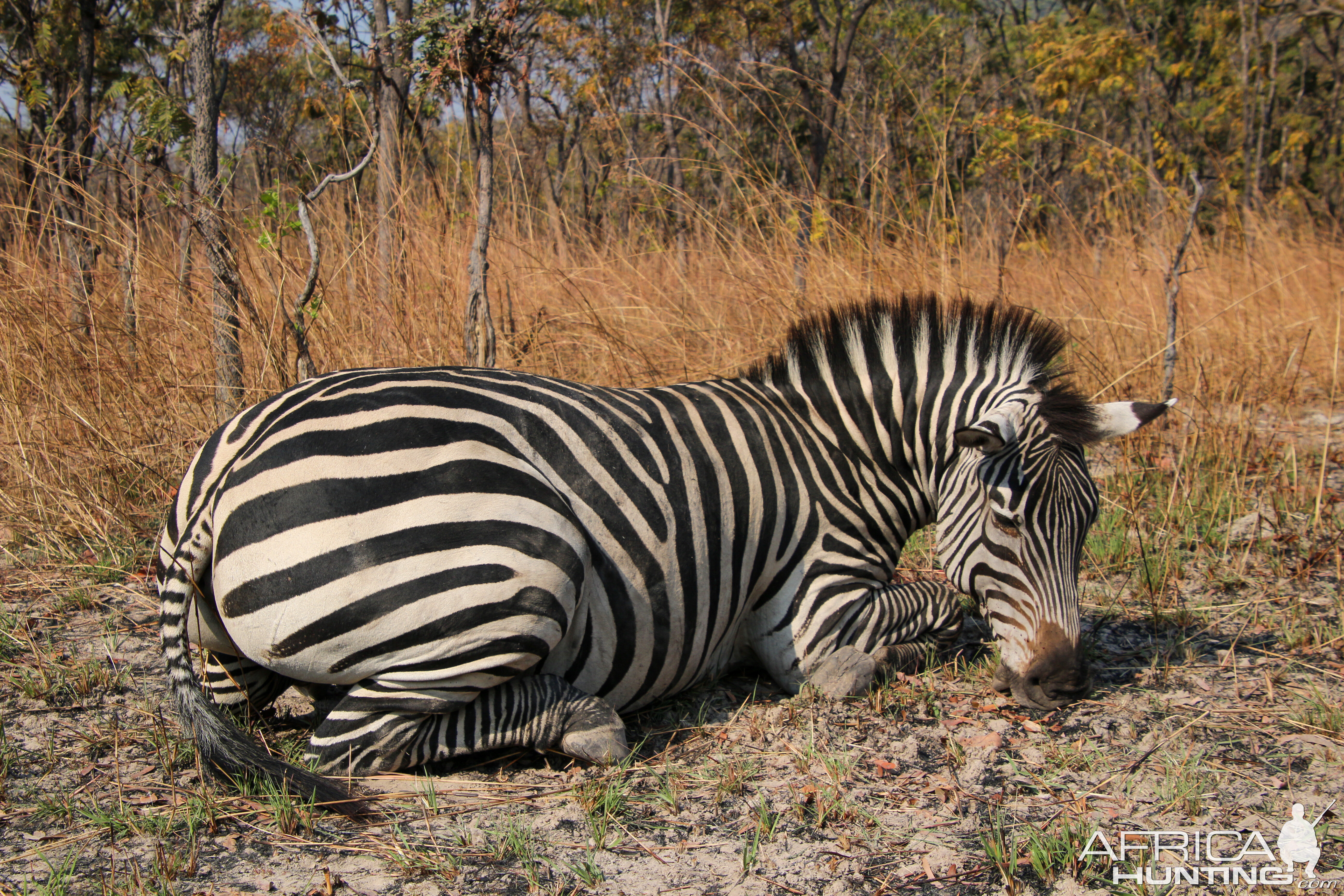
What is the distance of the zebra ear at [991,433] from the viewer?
2.68m

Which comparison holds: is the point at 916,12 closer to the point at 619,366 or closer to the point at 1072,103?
the point at 1072,103

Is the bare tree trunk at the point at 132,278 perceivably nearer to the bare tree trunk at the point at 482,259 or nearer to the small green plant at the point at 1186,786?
the bare tree trunk at the point at 482,259

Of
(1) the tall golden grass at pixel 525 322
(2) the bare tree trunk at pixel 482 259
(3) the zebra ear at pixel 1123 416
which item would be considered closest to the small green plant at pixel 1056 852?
(3) the zebra ear at pixel 1123 416

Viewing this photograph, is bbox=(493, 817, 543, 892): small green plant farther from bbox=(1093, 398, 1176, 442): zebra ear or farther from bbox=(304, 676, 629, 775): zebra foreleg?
bbox=(1093, 398, 1176, 442): zebra ear

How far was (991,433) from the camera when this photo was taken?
2.69 m

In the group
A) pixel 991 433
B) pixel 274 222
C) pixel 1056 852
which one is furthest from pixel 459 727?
pixel 274 222

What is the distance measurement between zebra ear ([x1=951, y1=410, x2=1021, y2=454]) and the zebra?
0.01m

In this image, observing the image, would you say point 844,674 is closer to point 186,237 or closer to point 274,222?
point 186,237

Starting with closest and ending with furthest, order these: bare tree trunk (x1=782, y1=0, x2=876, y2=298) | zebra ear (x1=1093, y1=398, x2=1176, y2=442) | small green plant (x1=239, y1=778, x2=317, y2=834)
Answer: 1. small green plant (x1=239, y1=778, x2=317, y2=834)
2. zebra ear (x1=1093, y1=398, x2=1176, y2=442)
3. bare tree trunk (x1=782, y1=0, x2=876, y2=298)

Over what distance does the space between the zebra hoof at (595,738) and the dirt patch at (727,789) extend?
0.06 m

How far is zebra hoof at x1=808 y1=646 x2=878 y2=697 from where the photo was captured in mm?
2924

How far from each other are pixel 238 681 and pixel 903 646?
213 centimetres

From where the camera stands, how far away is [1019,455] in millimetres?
2814

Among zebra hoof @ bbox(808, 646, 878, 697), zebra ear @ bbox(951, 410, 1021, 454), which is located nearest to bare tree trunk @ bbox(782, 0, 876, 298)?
zebra ear @ bbox(951, 410, 1021, 454)
